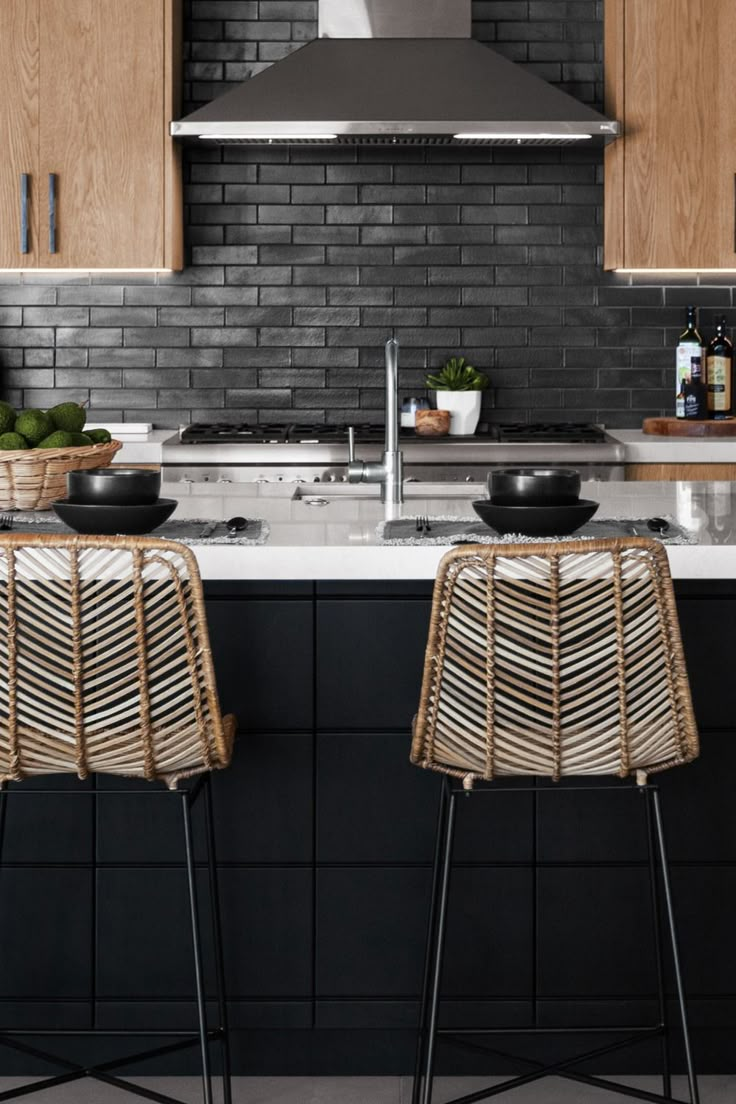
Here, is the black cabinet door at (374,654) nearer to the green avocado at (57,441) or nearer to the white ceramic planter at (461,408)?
the green avocado at (57,441)

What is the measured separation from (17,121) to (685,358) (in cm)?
243

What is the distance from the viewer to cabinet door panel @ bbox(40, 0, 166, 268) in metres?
4.43

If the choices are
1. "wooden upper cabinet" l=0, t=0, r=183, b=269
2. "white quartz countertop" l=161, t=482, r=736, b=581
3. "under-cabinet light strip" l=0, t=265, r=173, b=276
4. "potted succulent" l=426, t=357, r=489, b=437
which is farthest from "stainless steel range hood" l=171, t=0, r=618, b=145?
"white quartz countertop" l=161, t=482, r=736, b=581

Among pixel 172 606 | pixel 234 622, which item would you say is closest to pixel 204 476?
pixel 234 622

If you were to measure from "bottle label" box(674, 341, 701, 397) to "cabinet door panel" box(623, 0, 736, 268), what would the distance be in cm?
34

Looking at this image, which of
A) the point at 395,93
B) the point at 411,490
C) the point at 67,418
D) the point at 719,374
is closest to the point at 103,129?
the point at 395,93

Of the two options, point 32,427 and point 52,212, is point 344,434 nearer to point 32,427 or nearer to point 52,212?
point 52,212

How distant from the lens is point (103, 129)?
4457 mm

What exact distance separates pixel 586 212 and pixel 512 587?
3.33 metres

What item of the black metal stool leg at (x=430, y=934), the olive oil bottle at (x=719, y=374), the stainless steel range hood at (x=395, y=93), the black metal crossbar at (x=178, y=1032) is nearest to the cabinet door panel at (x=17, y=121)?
the stainless steel range hood at (x=395, y=93)

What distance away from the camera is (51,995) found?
2.44 metres

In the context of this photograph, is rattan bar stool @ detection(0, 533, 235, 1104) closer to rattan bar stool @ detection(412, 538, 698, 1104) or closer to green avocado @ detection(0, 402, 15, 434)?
rattan bar stool @ detection(412, 538, 698, 1104)

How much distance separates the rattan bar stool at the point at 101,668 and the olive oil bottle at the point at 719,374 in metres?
3.28

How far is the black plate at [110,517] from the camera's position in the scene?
224 cm
